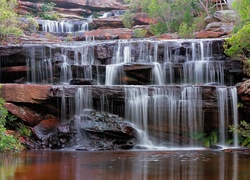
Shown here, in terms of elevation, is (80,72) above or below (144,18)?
below

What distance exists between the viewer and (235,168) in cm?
999

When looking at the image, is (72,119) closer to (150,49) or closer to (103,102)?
(103,102)

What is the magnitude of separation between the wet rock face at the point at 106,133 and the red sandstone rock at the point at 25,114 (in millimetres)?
2347

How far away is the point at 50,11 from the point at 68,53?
21300 millimetres

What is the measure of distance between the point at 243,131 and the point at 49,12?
3075 cm

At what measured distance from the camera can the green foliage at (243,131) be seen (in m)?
15.8

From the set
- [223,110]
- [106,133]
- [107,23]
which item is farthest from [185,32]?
[106,133]

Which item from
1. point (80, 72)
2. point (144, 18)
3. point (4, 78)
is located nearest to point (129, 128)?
point (80, 72)

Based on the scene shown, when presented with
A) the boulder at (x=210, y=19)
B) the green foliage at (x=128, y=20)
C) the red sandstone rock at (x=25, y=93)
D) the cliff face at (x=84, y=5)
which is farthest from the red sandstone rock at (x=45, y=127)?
the cliff face at (x=84, y=5)

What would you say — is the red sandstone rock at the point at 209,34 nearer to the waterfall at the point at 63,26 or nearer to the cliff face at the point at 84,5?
the waterfall at the point at 63,26

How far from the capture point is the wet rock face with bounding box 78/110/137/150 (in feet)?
52.9

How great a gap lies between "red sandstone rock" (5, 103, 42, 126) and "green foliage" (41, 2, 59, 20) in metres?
24.1

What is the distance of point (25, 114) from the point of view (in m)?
17.2

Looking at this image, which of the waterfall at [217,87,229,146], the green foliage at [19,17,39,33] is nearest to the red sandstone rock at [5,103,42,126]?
the waterfall at [217,87,229,146]
